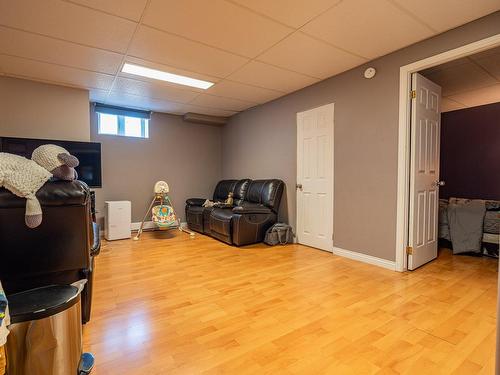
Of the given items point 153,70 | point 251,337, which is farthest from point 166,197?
point 251,337

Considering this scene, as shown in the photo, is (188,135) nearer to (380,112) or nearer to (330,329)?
(380,112)

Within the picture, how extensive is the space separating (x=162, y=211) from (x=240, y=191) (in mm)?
1484

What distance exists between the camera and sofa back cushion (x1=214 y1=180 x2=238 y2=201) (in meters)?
5.20

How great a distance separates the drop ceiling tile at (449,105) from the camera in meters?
4.38

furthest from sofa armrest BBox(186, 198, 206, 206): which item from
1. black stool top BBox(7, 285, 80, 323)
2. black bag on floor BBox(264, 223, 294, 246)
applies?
black stool top BBox(7, 285, 80, 323)

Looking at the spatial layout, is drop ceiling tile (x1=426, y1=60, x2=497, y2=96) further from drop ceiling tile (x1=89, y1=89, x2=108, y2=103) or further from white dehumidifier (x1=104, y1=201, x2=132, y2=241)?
white dehumidifier (x1=104, y1=201, x2=132, y2=241)

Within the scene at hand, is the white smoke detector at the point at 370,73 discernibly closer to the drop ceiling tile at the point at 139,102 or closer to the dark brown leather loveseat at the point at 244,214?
the dark brown leather loveseat at the point at 244,214

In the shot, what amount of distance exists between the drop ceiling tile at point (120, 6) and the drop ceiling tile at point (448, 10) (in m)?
1.98

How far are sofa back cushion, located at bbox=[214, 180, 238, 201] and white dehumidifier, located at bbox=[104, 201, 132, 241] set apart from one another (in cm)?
175

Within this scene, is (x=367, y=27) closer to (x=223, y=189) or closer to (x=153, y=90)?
(x=153, y=90)

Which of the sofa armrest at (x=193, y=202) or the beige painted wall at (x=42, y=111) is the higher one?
the beige painted wall at (x=42, y=111)

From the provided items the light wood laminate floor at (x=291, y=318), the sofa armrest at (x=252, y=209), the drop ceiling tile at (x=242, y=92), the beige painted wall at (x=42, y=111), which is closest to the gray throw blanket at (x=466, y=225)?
the light wood laminate floor at (x=291, y=318)

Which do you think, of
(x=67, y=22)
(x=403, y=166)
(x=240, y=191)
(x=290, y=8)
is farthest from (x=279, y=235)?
(x=67, y=22)

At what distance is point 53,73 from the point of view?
330cm
